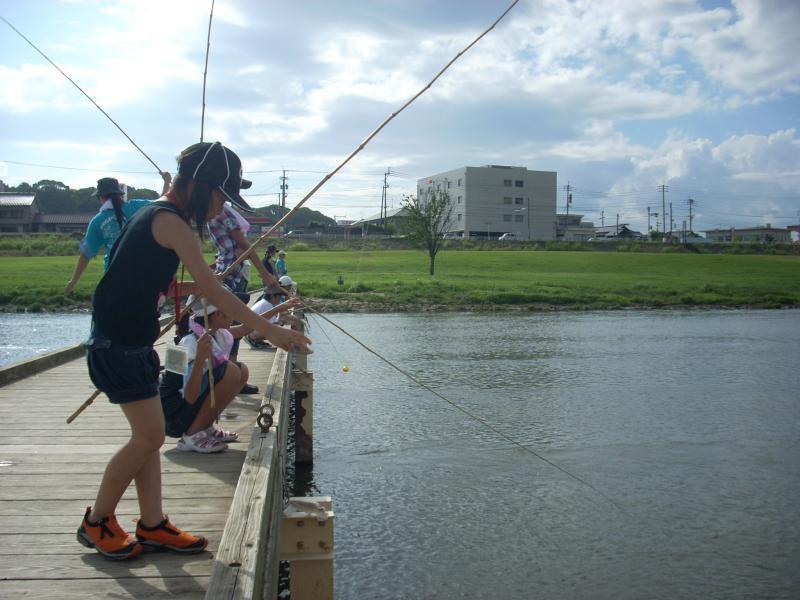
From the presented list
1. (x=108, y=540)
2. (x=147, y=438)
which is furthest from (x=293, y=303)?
(x=108, y=540)

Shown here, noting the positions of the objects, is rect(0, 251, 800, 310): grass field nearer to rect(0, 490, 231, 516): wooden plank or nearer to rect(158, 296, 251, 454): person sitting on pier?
rect(158, 296, 251, 454): person sitting on pier

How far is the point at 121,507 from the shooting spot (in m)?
4.40

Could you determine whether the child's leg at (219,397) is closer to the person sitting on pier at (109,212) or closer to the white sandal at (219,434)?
the white sandal at (219,434)

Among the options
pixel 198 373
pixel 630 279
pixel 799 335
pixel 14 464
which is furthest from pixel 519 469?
pixel 630 279

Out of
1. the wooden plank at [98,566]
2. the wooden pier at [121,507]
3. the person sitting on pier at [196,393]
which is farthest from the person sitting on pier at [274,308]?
the wooden plank at [98,566]

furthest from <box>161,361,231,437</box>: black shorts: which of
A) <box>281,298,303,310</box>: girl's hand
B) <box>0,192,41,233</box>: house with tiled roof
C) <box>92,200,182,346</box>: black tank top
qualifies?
<box>0,192,41,233</box>: house with tiled roof

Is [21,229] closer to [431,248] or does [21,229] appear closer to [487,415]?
[431,248]

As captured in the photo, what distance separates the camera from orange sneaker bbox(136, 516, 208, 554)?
143 inches

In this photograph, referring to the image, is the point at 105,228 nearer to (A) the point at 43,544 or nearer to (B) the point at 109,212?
(B) the point at 109,212

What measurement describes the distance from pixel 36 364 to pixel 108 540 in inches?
244

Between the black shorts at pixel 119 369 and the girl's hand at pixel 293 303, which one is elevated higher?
the girl's hand at pixel 293 303

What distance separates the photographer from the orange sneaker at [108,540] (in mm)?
3562

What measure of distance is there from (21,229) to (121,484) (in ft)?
271

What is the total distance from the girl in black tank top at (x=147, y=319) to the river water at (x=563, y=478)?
2442mm
